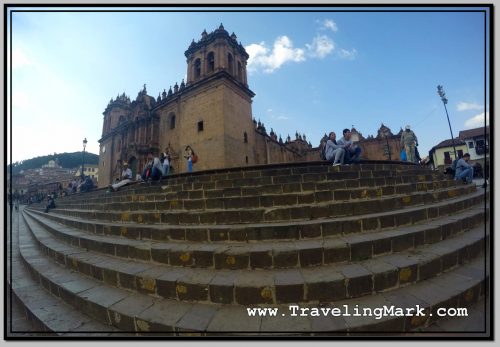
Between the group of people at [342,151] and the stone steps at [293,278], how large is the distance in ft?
11.4

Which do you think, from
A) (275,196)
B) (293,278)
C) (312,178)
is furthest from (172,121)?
(293,278)

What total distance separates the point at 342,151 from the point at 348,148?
A: 40 centimetres

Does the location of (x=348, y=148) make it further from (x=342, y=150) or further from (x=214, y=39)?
(x=214, y=39)

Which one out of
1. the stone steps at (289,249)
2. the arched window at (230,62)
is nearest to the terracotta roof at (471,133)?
the arched window at (230,62)

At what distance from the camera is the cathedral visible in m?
18.8

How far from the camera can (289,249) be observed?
2.74m

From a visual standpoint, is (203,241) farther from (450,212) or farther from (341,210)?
(450,212)

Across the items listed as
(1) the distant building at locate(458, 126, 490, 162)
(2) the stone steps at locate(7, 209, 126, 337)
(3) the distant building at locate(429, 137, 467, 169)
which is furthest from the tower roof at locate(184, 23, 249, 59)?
(3) the distant building at locate(429, 137, 467, 169)

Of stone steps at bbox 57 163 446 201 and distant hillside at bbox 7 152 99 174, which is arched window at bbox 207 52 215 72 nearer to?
stone steps at bbox 57 163 446 201

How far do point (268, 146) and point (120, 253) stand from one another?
79.2ft

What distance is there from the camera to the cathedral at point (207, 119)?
1883cm

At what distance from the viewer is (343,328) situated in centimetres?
185

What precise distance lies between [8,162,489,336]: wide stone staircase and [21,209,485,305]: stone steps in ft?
0.04

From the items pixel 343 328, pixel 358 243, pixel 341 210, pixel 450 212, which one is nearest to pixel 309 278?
pixel 343 328
